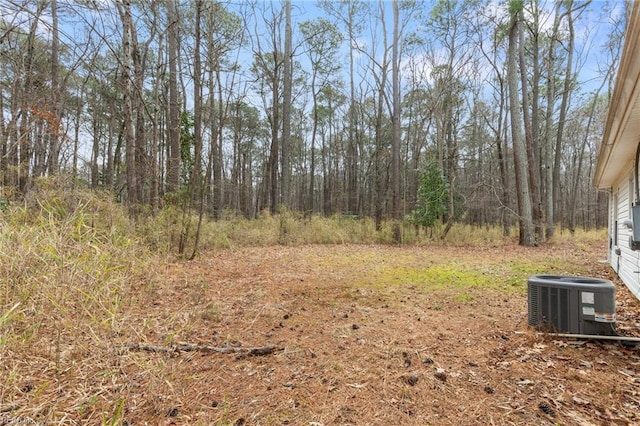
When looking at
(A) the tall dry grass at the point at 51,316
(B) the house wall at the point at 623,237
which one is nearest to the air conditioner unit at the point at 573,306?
(B) the house wall at the point at 623,237

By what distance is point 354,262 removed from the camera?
271 inches

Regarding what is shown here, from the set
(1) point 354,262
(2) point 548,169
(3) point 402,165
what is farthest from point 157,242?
(3) point 402,165

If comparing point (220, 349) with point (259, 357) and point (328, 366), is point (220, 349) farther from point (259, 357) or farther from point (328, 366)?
point (328, 366)

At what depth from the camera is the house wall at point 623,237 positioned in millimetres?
4529

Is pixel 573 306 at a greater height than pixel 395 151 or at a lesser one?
lesser

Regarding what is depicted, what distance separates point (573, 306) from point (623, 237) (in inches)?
170

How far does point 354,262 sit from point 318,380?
15.9ft

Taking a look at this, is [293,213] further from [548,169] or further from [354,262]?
[548,169]

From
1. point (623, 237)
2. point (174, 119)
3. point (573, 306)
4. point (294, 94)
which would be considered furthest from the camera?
point (294, 94)

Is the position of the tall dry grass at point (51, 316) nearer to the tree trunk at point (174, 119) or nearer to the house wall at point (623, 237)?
the tree trunk at point (174, 119)

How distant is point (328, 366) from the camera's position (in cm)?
228

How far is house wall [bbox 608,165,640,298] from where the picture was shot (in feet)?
14.9

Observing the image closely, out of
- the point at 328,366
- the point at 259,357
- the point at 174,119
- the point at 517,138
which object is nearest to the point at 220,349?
the point at 259,357

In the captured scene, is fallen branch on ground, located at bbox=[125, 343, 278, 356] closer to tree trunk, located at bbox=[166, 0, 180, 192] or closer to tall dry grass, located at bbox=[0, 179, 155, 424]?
tall dry grass, located at bbox=[0, 179, 155, 424]
